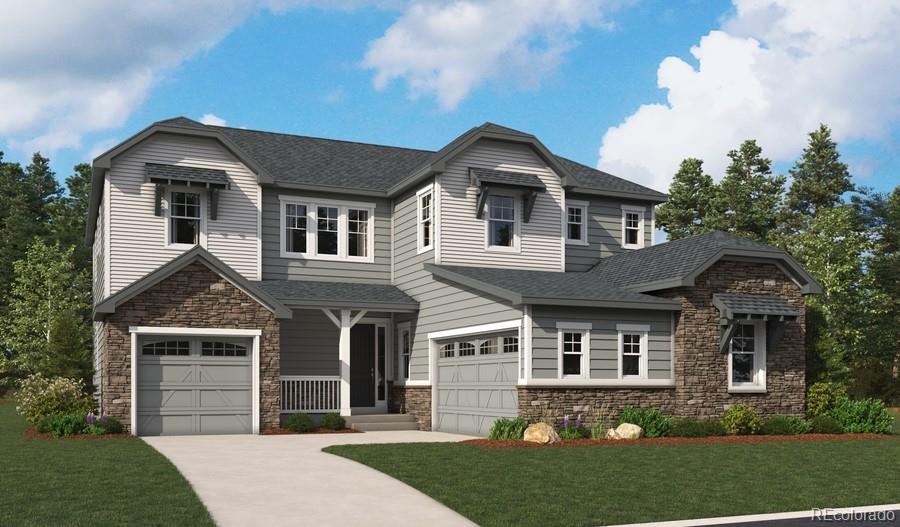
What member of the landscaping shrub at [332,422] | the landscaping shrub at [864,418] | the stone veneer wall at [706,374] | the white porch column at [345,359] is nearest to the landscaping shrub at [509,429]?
the stone veneer wall at [706,374]

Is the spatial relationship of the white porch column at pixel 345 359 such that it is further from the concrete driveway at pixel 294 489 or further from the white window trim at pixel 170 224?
the concrete driveway at pixel 294 489

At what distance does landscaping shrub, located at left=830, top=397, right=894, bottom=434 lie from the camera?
23.1 meters

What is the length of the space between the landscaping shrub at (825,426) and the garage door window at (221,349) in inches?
542

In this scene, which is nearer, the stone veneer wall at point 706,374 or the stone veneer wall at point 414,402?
the stone veneer wall at point 706,374

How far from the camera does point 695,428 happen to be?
69.4 feet

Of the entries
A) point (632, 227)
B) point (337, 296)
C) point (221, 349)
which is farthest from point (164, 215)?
point (632, 227)

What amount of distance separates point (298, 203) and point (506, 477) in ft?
49.0

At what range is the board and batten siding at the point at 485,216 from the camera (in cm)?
2547

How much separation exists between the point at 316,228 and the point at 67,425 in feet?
29.8

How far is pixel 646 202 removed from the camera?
97.7 ft

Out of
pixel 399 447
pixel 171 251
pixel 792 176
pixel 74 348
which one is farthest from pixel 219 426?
pixel 792 176

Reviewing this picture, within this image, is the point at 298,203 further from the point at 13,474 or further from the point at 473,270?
the point at 13,474

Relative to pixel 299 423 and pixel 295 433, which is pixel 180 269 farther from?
pixel 295 433

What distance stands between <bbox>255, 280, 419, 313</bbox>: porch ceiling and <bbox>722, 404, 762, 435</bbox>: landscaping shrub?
873 centimetres
